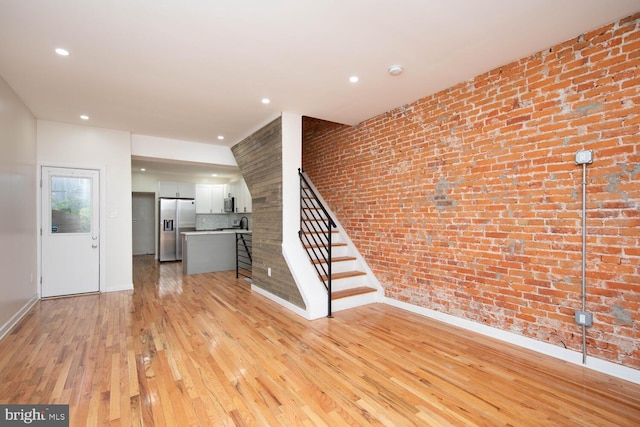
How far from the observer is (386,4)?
2.08 m

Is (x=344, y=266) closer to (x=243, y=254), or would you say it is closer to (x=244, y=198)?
(x=243, y=254)

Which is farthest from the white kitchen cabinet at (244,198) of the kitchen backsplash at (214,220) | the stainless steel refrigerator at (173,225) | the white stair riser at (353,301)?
the white stair riser at (353,301)

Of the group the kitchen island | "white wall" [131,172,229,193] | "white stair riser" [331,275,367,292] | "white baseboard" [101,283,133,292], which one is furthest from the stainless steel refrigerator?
"white stair riser" [331,275,367,292]

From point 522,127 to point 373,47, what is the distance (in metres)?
1.60

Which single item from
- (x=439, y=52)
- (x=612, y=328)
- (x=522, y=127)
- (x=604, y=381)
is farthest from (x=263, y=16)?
(x=604, y=381)

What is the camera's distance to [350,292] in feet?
13.6

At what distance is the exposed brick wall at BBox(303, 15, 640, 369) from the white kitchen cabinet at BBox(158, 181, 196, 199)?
267 inches

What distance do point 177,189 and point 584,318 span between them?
930cm

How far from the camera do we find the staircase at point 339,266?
3969 millimetres

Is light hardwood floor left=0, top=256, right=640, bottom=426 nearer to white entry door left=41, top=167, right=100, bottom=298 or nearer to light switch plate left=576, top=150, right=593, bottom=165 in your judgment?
white entry door left=41, top=167, right=100, bottom=298

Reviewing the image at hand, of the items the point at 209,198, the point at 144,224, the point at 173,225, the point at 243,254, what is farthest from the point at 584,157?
the point at 144,224

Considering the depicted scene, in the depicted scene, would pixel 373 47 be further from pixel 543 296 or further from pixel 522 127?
pixel 543 296

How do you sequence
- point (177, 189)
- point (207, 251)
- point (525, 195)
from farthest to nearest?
1. point (177, 189)
2. point (207, 251)
3. point (525, 195)

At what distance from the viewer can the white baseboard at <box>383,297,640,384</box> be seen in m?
2.23
